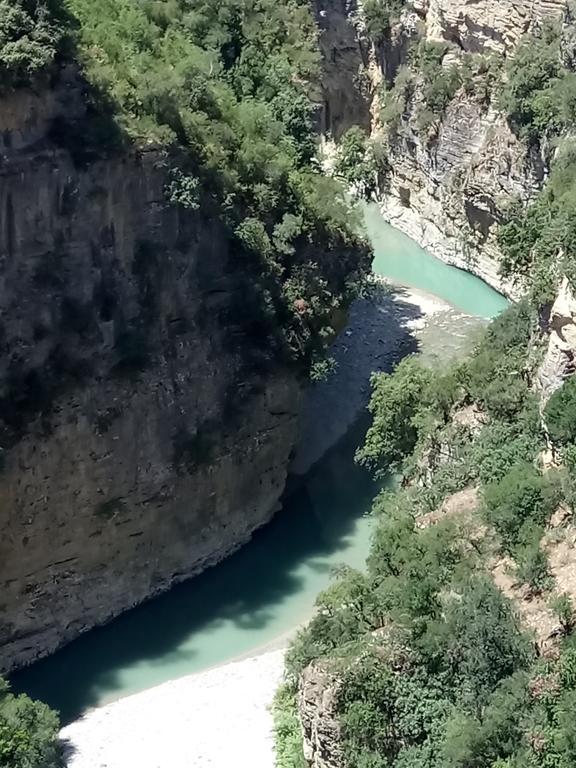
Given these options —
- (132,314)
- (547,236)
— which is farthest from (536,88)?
(132,314)

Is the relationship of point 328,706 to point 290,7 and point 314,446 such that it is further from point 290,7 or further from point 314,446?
point 290,7

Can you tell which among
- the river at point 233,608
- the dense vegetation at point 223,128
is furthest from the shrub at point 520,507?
the dense vegetation at point 223,128

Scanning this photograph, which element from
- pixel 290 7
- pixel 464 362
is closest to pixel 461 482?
pixel 464 362

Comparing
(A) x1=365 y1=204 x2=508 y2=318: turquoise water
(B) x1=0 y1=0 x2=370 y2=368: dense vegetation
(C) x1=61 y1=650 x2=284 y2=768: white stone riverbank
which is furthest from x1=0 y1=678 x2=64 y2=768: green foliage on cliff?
(A) x1=365 y1=204 x2=508 y2=318: turquoise water

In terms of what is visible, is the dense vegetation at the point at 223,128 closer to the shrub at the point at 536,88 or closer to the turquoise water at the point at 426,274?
the shrub at the point at 536,88

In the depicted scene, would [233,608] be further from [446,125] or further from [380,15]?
[380,15]

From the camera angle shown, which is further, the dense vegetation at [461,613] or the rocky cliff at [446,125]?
the rocky cliff at [446,125]

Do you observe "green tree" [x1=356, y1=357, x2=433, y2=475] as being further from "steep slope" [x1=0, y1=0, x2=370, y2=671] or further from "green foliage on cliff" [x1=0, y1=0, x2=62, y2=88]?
"green foliage on cliff" [x1=0, y1=0, x2=62, y2=88]
